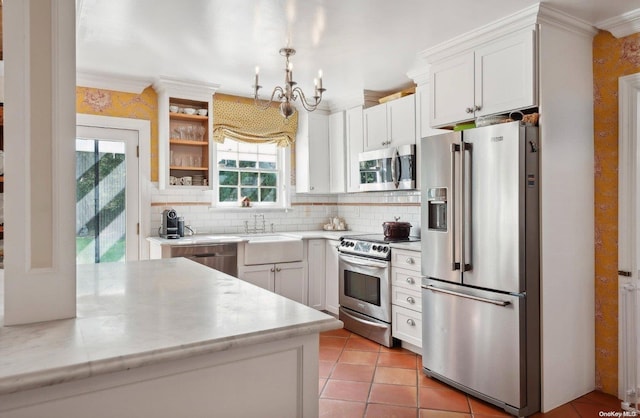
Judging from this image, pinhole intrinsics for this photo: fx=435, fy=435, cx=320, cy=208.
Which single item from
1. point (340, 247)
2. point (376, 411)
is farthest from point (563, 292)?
point (340, 247)

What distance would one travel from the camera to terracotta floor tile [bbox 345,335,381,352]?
13.0 feet

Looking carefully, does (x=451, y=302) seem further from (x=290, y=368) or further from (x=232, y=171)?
(x=232, y=171)

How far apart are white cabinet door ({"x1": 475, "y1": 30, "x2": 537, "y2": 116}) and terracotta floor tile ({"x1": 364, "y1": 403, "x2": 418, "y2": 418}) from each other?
6.77 ft

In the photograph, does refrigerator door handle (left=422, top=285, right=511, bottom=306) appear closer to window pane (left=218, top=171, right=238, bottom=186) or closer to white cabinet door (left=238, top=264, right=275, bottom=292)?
white cabinet door (left=238, top=264, right=275, bottom=292)

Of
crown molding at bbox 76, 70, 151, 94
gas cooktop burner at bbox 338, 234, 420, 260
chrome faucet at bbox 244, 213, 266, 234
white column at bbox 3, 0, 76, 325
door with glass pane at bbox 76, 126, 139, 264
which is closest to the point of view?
white column at bbox 3, 0, 76, 325

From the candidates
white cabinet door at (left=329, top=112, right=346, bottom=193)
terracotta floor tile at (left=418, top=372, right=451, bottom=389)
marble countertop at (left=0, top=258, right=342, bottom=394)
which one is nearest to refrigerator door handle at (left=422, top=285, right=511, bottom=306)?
terracotta floor tile at (left=418, top=372, right=451, bottom=389)

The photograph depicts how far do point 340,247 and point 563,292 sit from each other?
7.05 feet

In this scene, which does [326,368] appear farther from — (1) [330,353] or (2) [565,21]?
(2) [565,21]

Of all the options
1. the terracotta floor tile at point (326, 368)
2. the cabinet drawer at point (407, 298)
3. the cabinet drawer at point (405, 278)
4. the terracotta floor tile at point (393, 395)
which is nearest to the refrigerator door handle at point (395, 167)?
the cabinet drawer at point (405, 278)

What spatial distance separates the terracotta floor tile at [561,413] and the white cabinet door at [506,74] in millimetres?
1962

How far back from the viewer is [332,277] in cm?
477

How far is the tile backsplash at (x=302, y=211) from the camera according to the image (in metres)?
4.57

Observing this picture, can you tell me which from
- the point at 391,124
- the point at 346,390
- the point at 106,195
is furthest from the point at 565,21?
the point at 106,195

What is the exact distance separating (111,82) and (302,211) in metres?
2.54
